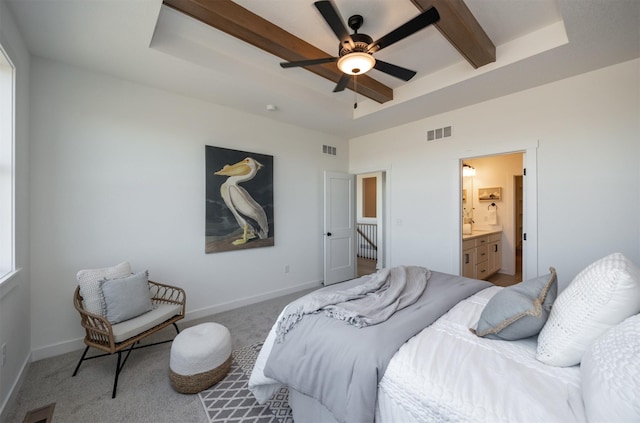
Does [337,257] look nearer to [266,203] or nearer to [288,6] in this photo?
[266,203]

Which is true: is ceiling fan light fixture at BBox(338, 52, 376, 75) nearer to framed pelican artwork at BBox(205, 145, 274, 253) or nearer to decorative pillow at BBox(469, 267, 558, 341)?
decorative pillow at BBox(469, 267, 558, 341)

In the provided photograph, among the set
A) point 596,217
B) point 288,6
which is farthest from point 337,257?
point 288,6

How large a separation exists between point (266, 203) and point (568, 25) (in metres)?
3.53

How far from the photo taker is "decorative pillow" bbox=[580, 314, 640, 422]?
740 millimetres

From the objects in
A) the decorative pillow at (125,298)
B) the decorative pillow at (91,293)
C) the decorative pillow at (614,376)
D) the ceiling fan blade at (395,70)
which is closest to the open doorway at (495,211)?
the ceiling fan blade at (395,70)

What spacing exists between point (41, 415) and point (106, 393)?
340 millimetres

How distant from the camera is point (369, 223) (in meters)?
7.13

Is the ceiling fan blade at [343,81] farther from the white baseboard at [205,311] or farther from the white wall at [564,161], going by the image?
the white baseboard at [205,311]

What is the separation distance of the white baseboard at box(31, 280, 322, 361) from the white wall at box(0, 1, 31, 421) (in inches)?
5.9

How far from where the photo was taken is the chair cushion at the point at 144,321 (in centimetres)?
211

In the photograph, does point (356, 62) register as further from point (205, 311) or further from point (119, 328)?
point (205, 311)

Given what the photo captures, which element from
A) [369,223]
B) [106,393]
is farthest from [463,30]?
[369,223]

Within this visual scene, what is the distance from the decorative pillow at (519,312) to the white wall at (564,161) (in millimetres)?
1934

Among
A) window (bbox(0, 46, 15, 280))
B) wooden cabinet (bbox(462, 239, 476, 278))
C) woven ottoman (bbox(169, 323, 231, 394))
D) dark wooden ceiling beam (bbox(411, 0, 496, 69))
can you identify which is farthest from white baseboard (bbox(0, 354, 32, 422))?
wooden cabinet (bbox(462, 239, 476, 278))
